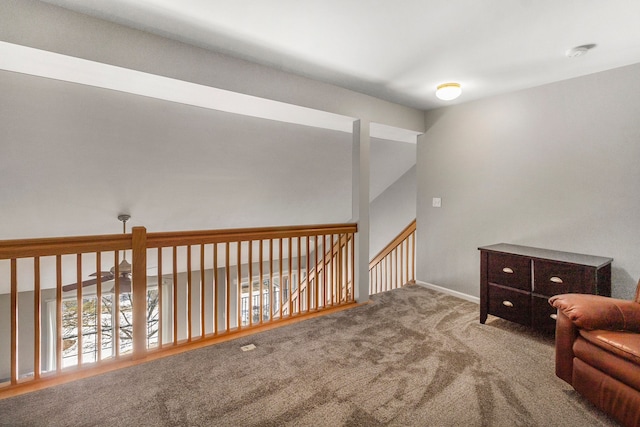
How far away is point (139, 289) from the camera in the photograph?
2297mm

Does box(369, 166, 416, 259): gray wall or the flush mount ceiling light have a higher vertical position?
the flush mount ceiling light

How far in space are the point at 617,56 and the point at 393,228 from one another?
416 centimetres

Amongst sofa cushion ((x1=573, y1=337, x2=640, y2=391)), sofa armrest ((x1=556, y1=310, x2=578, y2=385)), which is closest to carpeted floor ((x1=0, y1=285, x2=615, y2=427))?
sofa armrest ((x1=556, y1=310, x2=578, y2=385))

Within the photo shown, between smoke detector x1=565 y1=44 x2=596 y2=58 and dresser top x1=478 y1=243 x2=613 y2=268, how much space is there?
1567 millimetres

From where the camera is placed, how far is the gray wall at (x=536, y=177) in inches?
104

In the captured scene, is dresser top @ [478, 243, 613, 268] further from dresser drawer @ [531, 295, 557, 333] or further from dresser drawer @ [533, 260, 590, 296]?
dresser drawer @ [531, 295, 557, 333]

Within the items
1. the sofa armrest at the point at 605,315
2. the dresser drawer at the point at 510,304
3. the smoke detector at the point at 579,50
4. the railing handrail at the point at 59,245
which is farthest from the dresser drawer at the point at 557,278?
the railing handrail at the point at 59,245

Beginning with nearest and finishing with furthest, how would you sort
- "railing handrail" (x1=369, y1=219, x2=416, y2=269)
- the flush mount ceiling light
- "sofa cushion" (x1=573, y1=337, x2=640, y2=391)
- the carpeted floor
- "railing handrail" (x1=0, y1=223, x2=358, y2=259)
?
1. "sofa cushion" (x1=573, y1=337, x2=640, y2=391)
2. the carpeted floor
3. "railing handrail" (x1=0, y1=223, x2=358, y2=259)
4. the flush mount ceiling light
5. "railing handrail" (x1=369, y1=219, x2=416, y2=269)

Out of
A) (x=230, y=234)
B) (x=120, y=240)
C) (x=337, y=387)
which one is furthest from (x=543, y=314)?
(x=120, y=240)

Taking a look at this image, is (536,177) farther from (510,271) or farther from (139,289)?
(139,289)

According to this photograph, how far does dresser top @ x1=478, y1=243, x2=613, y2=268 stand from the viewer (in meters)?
2.46

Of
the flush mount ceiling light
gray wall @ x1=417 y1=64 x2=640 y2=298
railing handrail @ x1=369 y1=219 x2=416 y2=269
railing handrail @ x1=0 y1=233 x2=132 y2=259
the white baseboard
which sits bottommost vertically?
the white baseboard

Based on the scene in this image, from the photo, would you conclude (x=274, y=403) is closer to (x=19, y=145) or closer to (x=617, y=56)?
(x=19, y=145)

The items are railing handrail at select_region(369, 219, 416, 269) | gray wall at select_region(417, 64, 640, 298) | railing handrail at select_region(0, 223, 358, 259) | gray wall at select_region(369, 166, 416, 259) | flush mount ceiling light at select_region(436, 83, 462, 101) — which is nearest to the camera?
railing handrail at select_region(0, 223, 358, 259)
